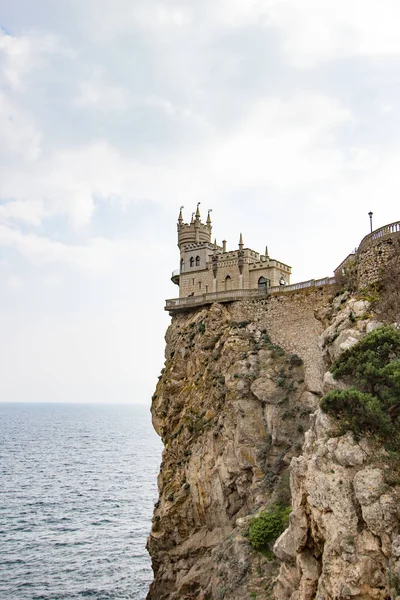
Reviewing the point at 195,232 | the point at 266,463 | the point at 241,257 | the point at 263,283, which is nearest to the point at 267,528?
the point at 266,463

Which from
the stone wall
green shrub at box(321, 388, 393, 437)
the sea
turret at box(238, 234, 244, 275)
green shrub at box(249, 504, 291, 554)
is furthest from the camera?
turret at box(238, 234, 244, 275)

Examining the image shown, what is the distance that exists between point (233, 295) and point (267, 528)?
58.3 feet

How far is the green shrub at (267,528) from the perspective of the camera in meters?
29.3

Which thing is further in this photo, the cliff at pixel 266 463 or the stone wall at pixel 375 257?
the stone wall at pixel 375 257

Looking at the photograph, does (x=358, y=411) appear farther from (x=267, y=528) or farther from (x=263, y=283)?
(x=263, y=283)

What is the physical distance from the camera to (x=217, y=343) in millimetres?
41219

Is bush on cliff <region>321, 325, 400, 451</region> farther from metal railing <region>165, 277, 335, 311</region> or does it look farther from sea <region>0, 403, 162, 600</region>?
sea <region>0, 403, 162, 600</region>

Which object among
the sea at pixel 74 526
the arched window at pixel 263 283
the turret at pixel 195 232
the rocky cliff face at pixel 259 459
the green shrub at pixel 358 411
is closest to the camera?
the rocky cliff face at pixel 259 459

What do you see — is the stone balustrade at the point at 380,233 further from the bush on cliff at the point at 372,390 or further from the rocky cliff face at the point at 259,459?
the bush on cliff at the point at 372,390

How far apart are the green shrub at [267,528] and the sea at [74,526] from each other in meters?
16.2

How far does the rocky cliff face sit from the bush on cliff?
798 millimetres

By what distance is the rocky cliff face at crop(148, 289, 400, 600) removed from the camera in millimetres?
19812

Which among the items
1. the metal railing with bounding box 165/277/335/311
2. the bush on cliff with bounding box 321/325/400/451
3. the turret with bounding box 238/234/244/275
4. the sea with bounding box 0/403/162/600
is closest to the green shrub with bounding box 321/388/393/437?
the bush on cliff with bounding box 321/325/400/451

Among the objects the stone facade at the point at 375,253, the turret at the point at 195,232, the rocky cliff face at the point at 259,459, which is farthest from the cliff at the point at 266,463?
the turret at the point at 195,232
